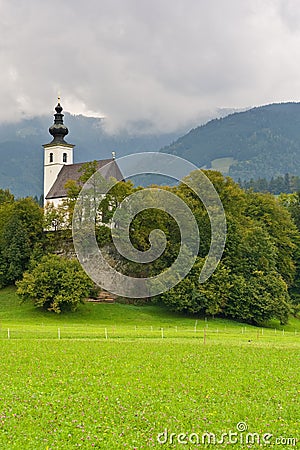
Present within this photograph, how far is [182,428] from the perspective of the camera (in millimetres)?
16344

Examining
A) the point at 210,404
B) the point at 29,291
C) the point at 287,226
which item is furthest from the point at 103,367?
the point at 287,226

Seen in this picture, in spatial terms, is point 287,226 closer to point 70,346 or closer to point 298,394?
point 70,346

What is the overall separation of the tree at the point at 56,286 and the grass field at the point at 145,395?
23.1 m

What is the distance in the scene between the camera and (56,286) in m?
60.1

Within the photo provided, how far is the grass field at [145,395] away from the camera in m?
15.8

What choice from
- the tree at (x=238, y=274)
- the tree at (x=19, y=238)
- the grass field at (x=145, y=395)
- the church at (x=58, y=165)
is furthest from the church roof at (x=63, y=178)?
the grass field at (x=145, y=395)

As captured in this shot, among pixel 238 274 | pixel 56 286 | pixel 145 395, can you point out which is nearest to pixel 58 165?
pixel 56 286

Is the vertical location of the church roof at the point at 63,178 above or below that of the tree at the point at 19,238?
above

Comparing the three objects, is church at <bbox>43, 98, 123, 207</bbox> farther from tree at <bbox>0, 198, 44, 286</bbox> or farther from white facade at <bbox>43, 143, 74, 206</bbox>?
tree at <bbox>0, 198, 44, 286</bbox>

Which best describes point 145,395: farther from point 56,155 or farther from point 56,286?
point 56,155

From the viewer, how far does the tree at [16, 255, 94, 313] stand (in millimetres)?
58812

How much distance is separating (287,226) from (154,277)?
80.9 ft

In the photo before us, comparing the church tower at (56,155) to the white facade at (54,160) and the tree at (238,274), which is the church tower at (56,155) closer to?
the white facade at (54,160)

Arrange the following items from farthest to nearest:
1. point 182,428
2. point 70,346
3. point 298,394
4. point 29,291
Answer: point 29,291 < point 70,346 < point 298,394 < point 182,428
